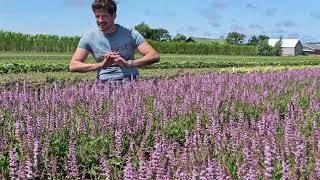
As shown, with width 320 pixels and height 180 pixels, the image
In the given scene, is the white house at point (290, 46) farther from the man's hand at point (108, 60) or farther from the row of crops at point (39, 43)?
the man's hand at point (108, 60)

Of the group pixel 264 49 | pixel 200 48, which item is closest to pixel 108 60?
pixel 200 48

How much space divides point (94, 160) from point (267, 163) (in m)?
2.30

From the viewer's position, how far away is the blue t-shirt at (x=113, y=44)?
7.01 m

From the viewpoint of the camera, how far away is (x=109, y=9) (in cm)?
664

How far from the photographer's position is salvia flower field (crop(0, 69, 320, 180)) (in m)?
3.01

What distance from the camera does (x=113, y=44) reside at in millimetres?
6984

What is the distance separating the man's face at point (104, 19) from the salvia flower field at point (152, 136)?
73 centimetres

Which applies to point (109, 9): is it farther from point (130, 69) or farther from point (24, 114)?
point (24, 114)

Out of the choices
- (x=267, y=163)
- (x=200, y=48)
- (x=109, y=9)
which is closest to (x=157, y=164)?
(x=267, y=163)

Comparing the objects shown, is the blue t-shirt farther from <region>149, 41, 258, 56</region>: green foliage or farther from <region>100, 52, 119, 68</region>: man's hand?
<region>149, 41, 258, 56</region>: green foliage

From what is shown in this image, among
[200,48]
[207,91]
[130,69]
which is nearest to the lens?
[130,69]

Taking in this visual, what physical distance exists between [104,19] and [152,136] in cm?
204

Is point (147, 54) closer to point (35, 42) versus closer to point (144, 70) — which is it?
point (144, 70)

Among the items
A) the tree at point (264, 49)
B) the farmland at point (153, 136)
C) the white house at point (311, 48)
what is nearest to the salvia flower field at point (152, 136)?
the farmland at point (153, 136)
